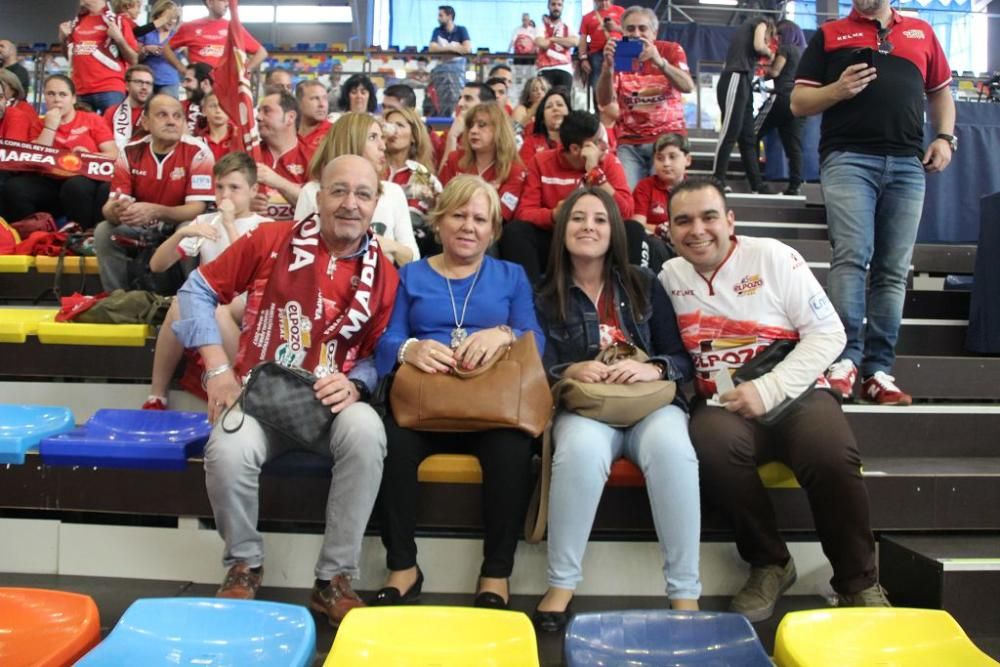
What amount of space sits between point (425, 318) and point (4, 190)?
3045 mm

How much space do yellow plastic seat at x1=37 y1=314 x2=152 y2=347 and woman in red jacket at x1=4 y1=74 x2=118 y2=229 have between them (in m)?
1.55

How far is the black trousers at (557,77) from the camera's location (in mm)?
6097

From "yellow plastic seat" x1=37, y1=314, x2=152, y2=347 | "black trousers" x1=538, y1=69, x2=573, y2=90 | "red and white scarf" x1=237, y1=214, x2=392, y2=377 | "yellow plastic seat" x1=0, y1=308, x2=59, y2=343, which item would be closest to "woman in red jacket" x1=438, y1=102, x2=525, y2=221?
"red and white scarf" x1=237, y1=214, x2=392, y2=377

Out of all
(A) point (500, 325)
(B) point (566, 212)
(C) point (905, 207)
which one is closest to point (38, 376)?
(A) point (500, 325)

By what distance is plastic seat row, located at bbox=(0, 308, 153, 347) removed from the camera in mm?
2781

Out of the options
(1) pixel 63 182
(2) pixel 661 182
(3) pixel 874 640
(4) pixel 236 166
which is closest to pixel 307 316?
(4) pixel 236 166

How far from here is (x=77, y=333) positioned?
2.78 meters

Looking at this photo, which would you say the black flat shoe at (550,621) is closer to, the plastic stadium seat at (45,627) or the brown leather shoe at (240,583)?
the brown leather shoe at (240,583)

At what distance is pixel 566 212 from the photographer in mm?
2426

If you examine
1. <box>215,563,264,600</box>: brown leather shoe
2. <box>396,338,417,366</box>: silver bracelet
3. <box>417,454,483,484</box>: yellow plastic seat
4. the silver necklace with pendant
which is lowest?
<box>215,563,264,600</box>: brown leather shoe

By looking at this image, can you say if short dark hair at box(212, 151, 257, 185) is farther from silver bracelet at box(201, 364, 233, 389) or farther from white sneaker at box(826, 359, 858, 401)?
white sneaker at box(826, 359, 858, 401)

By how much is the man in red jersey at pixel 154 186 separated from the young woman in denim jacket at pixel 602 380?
73.5 inches

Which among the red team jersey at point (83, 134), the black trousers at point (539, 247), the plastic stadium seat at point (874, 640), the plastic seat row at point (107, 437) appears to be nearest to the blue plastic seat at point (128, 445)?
the plastic seat row at point (107, 437)

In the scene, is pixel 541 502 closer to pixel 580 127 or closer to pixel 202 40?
pixel 580 127
